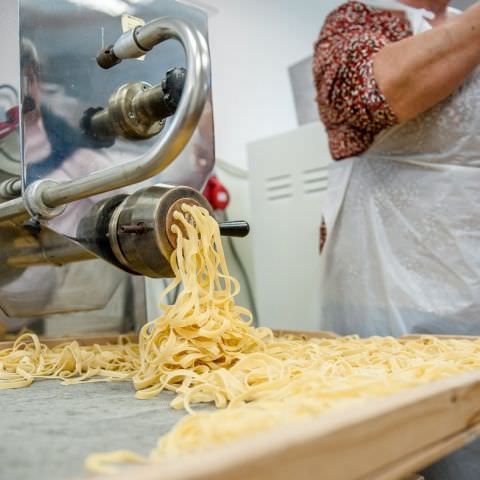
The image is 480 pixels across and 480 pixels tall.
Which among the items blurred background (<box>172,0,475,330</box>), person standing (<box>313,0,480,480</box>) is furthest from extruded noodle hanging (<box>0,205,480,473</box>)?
blurred background (<box>172,0,475,330</box>)

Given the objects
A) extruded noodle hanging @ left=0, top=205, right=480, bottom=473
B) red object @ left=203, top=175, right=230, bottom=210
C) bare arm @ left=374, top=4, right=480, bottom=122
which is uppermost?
bare arm @ left=374, top=4, right=480, bottom=122

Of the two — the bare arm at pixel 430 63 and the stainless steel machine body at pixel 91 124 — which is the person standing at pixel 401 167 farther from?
the stainless steel machine body at pixel 91 124

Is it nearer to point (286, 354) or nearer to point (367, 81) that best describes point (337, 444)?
point (286, 354)

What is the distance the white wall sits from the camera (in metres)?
1.68

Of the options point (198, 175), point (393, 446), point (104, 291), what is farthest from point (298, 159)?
point (393, 446)

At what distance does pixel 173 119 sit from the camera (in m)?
0.57

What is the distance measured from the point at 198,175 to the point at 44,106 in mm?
306

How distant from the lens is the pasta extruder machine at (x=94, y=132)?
64 cm

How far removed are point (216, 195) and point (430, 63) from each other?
712mm

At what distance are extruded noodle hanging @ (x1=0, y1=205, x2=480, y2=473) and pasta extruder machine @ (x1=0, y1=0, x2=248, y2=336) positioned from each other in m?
0.05

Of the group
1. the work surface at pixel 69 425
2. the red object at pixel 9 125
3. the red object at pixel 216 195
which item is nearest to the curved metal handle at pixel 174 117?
the work surface at pixel 69 425

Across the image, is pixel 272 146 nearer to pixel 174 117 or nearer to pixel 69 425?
pixel 174 117

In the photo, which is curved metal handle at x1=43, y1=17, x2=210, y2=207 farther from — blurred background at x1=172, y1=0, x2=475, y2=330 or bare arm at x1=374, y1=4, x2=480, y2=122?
blurred background at x1=172, y1=0, x2=475, y2=330

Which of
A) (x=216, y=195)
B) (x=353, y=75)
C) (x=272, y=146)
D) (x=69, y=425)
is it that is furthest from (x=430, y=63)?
(x=69, y=425)
